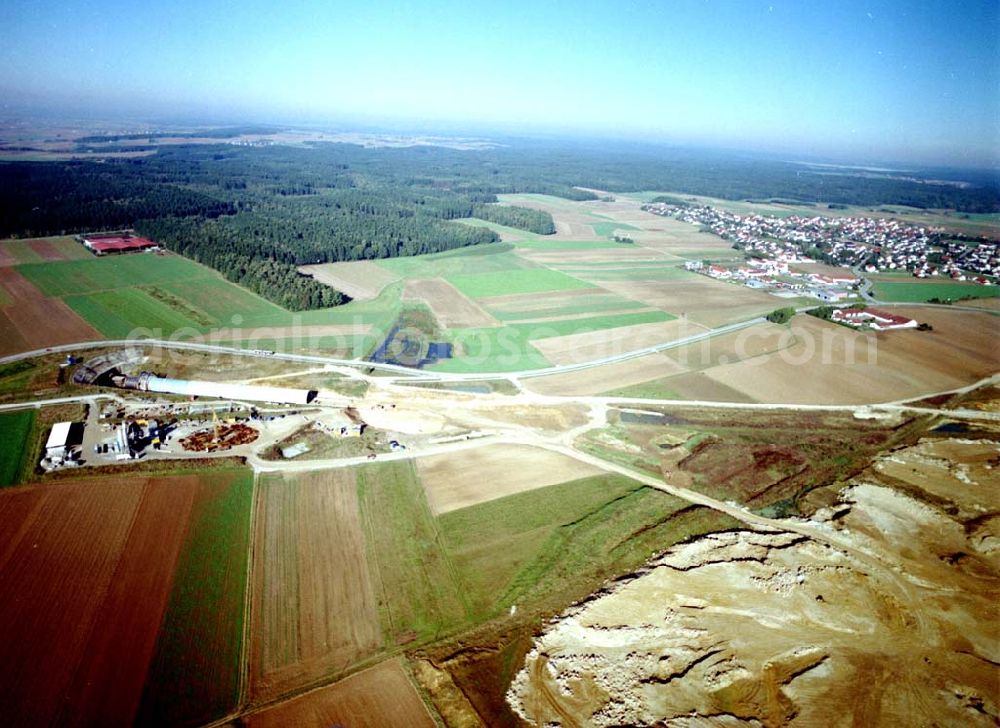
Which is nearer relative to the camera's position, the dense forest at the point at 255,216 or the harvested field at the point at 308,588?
the harvested field at the point at 308,588

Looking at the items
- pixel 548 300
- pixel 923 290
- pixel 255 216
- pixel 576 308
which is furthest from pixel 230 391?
pixel 923 290

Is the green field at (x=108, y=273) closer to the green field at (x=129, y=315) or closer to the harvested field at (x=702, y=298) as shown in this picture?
the green field at (x=129, y=315)

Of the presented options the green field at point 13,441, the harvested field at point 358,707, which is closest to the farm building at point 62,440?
the green field at point 13,441

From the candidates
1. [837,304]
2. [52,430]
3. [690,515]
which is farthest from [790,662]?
[837,304]

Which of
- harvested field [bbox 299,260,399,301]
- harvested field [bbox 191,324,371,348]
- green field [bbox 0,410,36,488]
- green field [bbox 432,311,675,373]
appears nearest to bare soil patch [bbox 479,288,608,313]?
green field [bbox 432,311,675,373]

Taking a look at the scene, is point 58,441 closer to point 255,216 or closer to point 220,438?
point 220,438

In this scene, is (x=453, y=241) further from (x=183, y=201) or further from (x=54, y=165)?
(x=54, y=165)
